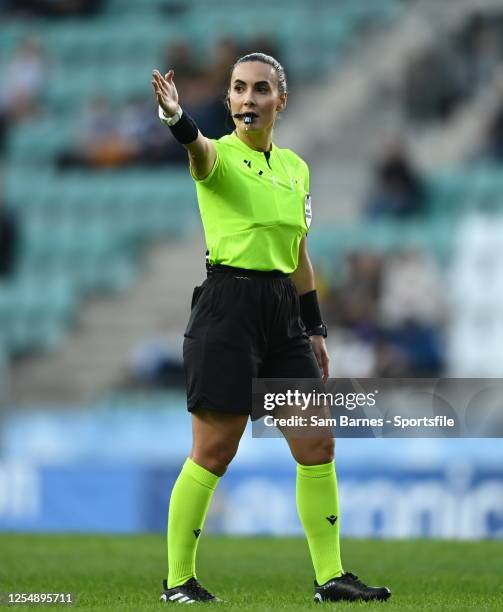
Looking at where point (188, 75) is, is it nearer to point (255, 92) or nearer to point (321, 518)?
point (255, 92)

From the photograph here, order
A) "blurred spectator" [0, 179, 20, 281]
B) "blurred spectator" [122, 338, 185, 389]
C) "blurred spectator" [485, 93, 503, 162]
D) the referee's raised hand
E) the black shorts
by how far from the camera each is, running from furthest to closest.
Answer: "blurred spectator" [0, 179, 20, 281] → "blurred spectator" [485, 93, 503, 162] → "blurred spectator" [122, 338, 185, 389] → the black shorts → the referee's raised hand

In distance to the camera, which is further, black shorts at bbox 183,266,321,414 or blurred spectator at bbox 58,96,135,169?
blurred spectator at bbox 58,96,135,169

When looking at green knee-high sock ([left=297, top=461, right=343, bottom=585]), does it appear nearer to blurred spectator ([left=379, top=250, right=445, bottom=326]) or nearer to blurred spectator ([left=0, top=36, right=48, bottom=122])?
blurred spectator ([left=379, top=250, right=445, bottom=326])

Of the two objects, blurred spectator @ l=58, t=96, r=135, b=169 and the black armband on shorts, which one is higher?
blurred spectator @ l=58, t=96, r=135, b=169

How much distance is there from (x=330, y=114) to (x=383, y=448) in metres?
6.52

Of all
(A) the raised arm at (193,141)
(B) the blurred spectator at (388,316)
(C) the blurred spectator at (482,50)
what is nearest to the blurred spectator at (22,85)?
(C) the blurred spectator at (482,50)

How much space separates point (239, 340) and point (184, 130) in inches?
31.4

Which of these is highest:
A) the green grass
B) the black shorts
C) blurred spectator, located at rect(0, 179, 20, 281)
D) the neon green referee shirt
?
blurred spectator, located at rect(0, 179, 20, 281)

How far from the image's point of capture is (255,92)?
547cm

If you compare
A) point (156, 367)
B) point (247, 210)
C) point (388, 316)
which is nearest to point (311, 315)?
point (247, 210)

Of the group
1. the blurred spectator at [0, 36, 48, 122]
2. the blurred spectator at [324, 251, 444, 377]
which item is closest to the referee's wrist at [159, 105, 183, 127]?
the blurred spectator at [324, 251, 444, 377]

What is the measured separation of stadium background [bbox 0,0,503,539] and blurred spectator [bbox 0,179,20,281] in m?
0.03

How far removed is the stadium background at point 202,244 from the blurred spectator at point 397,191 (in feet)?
0.07

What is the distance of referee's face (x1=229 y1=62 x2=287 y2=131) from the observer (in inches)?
215
